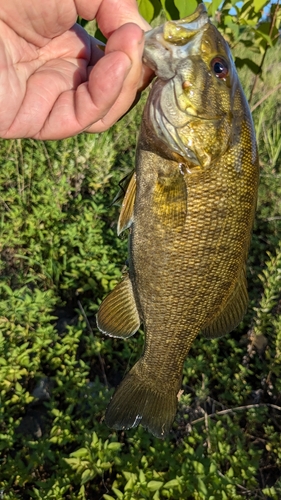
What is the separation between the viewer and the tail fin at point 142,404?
1688 mm

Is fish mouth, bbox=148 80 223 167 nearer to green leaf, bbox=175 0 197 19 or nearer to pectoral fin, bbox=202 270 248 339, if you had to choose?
green leaf, bbox=175 0 197 19

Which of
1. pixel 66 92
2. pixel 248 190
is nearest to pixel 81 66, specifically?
pixel 66 92

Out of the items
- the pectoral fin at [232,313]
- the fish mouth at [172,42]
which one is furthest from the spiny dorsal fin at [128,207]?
the pectoral fin at [232,313]

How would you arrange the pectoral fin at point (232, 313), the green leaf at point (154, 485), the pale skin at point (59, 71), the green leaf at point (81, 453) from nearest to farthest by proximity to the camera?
the pale skin at point (59, 71) < the pectoral fin at point (232, 313) < the green leaf at point (154, 485) < the green leaf at point (81, 453)

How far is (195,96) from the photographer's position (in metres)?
1.38

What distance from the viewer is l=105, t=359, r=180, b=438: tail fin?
1688 mm

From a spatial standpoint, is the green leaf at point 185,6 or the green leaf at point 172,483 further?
the green leaf at point 172,483

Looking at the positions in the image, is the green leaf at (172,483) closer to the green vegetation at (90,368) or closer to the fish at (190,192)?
the green vegetation at (90,368)

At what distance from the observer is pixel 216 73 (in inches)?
54.9

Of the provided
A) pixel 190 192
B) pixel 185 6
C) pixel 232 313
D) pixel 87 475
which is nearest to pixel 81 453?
pixel 87 475

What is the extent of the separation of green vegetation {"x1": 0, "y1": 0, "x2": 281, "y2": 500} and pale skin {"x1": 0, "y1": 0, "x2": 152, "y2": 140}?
1.16 meters

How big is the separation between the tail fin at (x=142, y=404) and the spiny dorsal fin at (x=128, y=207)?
1.95ft

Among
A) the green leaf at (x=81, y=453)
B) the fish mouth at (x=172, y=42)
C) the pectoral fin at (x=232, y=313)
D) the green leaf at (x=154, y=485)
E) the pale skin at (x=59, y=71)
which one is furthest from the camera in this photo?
the green leaf at (x=81, y=453)

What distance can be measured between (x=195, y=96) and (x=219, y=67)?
0.13 m
